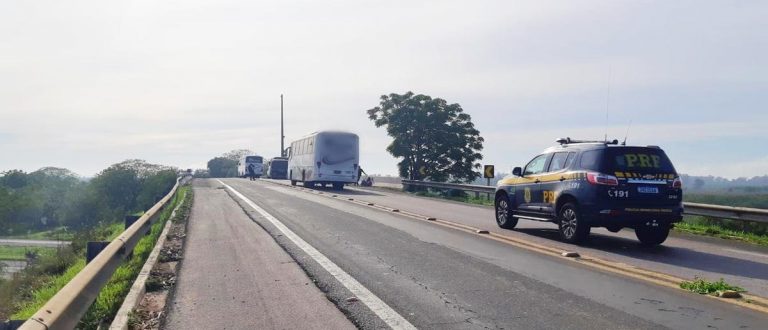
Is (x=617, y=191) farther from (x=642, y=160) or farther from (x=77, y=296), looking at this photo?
(x=77, y=296)

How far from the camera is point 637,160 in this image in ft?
38.0

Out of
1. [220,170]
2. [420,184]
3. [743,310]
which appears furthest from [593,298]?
[220,170]

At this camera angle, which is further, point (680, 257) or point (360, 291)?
point (680, 257)

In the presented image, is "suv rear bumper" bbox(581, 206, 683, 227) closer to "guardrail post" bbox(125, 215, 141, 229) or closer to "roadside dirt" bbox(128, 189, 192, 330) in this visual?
"roadside dirt" bbox(128, 189, 192, 330)

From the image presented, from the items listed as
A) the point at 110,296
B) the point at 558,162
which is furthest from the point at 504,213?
the point at 110,296

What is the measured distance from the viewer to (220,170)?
430ft

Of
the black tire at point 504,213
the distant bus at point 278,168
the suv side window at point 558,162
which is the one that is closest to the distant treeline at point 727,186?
the suv side window at point 558,162

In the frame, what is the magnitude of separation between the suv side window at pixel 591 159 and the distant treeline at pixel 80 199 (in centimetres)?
5031

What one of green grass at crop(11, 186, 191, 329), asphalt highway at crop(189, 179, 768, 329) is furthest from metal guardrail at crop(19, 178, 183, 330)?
asphalt highway at crop(189, 179, 768, 329)

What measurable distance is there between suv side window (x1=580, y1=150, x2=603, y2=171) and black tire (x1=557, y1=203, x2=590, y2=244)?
2.60ft

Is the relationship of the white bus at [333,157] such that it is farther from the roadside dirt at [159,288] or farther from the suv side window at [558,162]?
the suv side window at [558,162]

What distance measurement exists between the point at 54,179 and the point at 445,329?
98.7m

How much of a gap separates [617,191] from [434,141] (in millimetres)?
35079

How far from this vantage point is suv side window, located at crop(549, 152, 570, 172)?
12.8 m
